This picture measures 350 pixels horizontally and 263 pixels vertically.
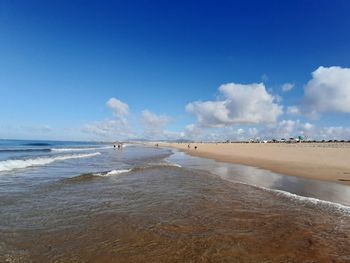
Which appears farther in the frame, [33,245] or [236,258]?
[33,245]

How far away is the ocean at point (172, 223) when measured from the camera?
613 centimetres

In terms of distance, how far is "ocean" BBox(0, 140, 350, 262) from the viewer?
6.13 m

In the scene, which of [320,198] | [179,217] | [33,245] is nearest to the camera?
[33,245]

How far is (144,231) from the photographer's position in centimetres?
758

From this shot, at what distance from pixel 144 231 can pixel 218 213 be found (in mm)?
2999

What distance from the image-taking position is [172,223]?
27.2 ft

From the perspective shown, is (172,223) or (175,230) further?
(172,223)

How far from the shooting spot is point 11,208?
372 inches

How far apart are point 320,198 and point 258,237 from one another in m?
6.29

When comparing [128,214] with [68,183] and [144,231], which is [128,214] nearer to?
[144,231]

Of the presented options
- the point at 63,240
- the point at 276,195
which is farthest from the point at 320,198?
the point at 63,240

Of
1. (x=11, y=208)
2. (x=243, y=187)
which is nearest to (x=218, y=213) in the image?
(x=243, y=187)

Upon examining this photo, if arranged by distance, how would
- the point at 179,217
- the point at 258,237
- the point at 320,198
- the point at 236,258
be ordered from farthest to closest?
the point at 320,198 < the point at 179,217 < the point at 258,237 < the point at 236,258

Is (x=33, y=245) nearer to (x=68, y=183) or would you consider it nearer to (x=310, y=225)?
(x=310, y=225)
